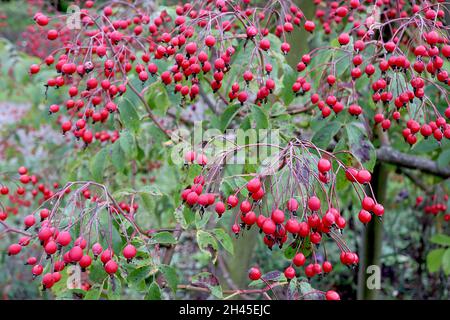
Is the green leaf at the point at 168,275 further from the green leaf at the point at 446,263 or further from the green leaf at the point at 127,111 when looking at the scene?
the green leaf at the point at 446,263

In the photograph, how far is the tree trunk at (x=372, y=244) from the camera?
116 inches

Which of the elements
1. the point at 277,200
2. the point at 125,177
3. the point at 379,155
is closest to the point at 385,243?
the point at 379,155

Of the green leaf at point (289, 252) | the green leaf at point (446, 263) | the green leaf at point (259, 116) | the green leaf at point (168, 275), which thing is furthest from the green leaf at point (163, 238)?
the green leaf at point (446, 263)

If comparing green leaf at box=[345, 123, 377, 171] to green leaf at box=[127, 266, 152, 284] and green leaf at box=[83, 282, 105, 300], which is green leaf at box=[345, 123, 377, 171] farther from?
green leaf at box=[83, 282, 105, 300]

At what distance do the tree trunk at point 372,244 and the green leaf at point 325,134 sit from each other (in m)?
1.35

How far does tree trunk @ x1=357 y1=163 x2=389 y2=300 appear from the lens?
116 inches

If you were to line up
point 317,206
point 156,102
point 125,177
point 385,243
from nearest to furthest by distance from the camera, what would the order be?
point 317,206, point 156,102, point 125,177, point 385,243

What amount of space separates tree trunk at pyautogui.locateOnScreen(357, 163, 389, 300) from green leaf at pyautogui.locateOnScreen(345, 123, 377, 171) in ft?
4.51

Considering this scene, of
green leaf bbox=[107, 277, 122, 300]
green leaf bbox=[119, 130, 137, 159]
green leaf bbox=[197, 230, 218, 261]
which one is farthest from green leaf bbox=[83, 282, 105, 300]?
green leaf bbox=[119, 130, 137, 159]
